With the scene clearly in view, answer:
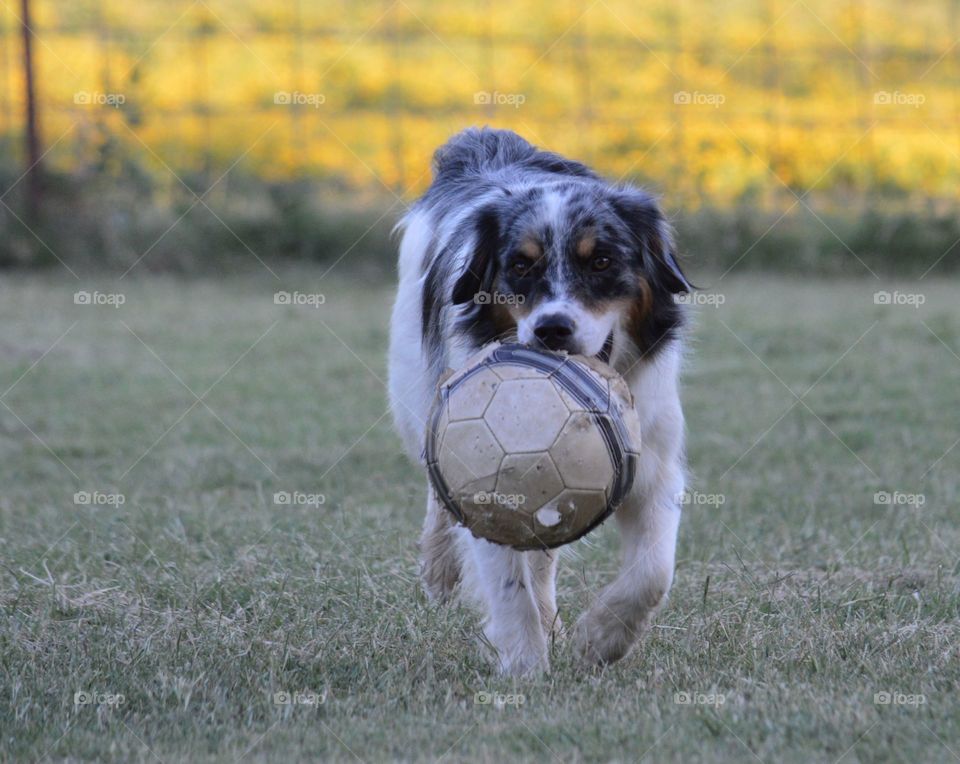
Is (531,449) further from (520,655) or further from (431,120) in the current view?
(431,120)

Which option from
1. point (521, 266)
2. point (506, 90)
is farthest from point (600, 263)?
point (506, 90)

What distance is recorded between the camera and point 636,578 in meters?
4.21

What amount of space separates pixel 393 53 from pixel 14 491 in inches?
396

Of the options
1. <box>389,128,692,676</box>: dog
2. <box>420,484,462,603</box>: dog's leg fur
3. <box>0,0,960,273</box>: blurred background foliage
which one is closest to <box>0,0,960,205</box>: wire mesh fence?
<box>0,0,960,273</box>: blurred background foliage

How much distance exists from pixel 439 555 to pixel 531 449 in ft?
5.07

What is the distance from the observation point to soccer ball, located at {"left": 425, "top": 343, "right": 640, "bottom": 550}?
3.64 meters

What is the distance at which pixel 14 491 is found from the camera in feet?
22.1

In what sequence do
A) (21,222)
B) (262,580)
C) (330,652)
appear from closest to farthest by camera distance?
(330,652) < (262,580) < (21,222)

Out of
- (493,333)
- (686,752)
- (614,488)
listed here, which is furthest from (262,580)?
(686,752)

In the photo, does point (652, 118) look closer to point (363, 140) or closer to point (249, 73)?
point (363, 140)

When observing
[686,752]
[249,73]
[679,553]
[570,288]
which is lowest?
[249,73]

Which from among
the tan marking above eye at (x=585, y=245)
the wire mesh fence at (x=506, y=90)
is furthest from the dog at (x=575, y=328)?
the wire mesh fence at (x=506, y=90)

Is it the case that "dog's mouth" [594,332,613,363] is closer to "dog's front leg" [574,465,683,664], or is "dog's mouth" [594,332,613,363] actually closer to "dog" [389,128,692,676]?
"dog" [389,128,692,676]

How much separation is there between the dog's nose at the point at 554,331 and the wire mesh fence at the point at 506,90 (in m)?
11.3
